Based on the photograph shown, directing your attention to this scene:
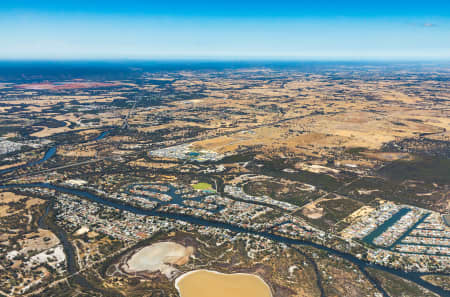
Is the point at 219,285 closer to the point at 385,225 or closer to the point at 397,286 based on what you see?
the point at 397,286

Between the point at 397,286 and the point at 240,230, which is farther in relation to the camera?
the point at 240,230

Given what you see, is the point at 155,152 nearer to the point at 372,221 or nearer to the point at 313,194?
the point at 313,194

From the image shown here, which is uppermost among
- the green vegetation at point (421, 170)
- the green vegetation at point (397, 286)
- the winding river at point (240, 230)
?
the green vegetation at point (421, 170)

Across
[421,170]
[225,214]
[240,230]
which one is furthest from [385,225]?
[421,170]

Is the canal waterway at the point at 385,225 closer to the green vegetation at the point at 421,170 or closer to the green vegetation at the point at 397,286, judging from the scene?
the green vegetation at the point at 397,286

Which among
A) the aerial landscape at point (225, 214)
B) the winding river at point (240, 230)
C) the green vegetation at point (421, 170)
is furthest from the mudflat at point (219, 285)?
the green vegetation at point (421, 170)

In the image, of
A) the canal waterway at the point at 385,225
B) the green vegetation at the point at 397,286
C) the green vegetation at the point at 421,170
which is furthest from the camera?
the green vegetation at the point at 421,170

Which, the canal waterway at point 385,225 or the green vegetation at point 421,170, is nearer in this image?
the canal waterway at point 385,225

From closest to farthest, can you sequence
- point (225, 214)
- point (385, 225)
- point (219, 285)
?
point (219, 285) → point (385, 225) → point (225, 214)

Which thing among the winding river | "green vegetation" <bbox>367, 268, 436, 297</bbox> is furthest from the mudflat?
"green vegetation" <bbox>367, 268, 436, 297</bbox>

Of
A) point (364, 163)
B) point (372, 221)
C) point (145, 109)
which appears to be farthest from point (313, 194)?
point (145, 109)

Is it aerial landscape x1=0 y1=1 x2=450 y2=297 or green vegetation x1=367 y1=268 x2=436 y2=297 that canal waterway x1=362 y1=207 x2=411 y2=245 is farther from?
green vegetation x1=367 y1=268 x2=436 y2=297

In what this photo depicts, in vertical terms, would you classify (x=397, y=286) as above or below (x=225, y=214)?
below
